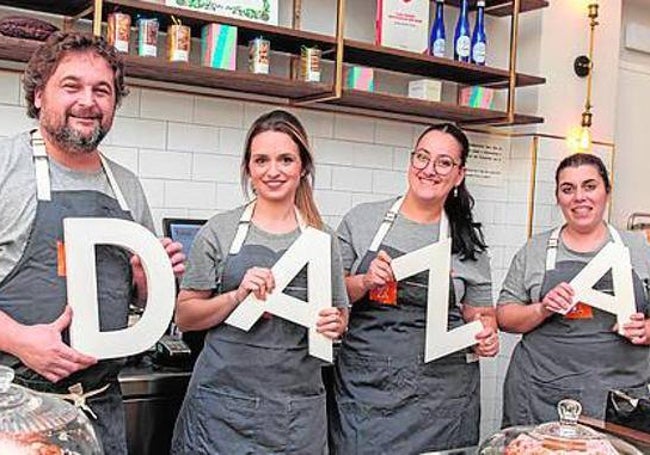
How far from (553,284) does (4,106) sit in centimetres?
191

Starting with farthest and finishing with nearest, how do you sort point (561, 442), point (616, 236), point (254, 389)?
1. point (616, 236)
2. point (254, 389)
3. point (561, 442)

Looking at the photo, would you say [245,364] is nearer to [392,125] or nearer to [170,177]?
[170,177]

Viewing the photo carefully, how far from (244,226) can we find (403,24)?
157 cm

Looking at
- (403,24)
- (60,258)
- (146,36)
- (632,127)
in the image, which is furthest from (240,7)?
(632,127)

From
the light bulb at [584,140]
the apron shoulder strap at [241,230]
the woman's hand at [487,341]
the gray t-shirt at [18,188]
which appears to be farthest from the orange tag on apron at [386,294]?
the light bulb at [584,140]

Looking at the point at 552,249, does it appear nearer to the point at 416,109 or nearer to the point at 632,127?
the point at 416,109

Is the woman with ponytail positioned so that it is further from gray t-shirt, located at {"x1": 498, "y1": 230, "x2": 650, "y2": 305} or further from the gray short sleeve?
gray t-shirt, located at {"x1": 498, "y1": 230, "x2": 650, "y2": 305}

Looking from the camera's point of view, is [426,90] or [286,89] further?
[426,90]

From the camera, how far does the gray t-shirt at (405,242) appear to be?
2.41 metres

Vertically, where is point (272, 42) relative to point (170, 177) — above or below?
above

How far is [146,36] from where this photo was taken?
2.70 metres

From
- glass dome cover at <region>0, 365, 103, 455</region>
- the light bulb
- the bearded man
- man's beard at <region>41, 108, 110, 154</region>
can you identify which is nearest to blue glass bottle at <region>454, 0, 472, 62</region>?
the light bulb

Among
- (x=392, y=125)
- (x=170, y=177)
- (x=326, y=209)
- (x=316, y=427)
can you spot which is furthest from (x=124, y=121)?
(x=316, y=427)

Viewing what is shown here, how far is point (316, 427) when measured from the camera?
2.10m
